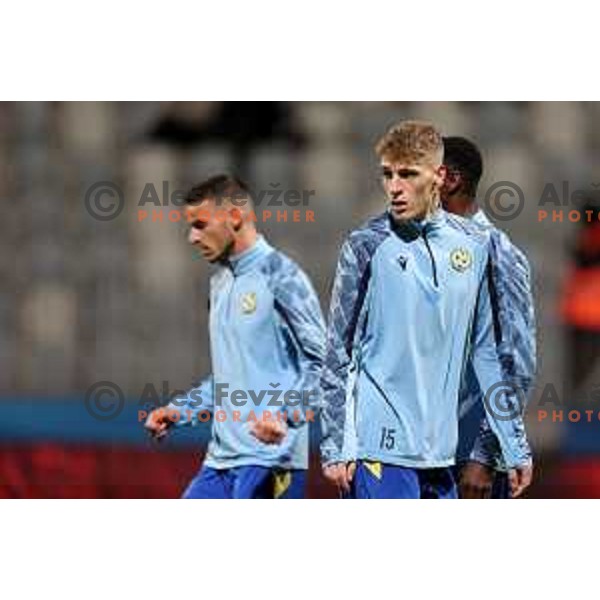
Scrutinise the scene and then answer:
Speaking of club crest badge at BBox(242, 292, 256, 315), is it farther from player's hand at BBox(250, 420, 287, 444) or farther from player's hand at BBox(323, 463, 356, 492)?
player's hand at BBox(323, 463, 356, 492)

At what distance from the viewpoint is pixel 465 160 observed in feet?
23.8

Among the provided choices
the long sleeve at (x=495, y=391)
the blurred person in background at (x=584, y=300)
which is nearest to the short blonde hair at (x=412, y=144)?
the long sleeve at (x=495, y=391)

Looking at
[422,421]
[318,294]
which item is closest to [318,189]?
[318,294]

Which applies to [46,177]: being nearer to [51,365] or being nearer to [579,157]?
[51,365]

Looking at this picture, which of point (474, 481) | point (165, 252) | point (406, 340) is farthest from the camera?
point (165, 252)

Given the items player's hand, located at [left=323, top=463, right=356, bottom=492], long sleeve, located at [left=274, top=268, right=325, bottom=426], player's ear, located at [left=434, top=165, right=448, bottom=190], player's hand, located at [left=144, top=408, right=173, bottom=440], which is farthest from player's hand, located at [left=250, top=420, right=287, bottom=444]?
player's ear, located at [left=434, top=165, right=448, bottom=190]

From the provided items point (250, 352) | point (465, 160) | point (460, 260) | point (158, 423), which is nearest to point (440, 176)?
point (465, 160)

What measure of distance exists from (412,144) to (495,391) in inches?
38.8

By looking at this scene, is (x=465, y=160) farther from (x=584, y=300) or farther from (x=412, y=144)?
(x=584, y=300)

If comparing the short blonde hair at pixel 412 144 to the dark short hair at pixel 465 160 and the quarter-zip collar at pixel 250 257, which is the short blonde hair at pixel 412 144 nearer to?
the dark short hair at pixel 465 160

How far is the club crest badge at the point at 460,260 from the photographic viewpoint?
23.5 feet

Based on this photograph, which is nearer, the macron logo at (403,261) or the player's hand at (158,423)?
the macron logo at (403,261)

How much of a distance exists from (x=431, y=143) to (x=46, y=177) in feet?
4.90

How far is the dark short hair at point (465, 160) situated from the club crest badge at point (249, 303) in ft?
2.92
